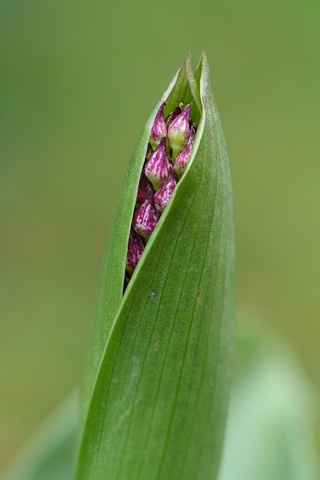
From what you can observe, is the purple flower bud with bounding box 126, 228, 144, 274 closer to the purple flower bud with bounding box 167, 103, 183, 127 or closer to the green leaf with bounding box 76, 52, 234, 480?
the green leaf with bounding box 76, 52, 234, 480

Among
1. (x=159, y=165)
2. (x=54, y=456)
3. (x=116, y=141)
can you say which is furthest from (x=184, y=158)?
(x=116, y=141)

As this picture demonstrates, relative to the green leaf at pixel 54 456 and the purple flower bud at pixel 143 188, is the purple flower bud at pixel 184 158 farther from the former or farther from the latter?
the green leaf at pixel 54 456

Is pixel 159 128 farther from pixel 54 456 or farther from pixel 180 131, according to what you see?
pixel 54 456

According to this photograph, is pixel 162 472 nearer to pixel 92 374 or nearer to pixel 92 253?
pixel 92 374

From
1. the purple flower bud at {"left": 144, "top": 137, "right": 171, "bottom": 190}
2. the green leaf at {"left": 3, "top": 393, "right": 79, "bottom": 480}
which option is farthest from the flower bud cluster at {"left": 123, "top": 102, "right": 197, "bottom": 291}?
the green leaf at {"left": 3, "top": 393, "right": 79, "bottom": 480}

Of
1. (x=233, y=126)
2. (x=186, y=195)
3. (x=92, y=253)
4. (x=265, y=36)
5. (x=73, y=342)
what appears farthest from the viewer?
(x=265, y=36)

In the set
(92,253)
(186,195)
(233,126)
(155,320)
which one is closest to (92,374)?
(155,320)

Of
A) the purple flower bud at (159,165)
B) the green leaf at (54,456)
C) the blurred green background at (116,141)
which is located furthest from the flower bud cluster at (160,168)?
the blurred green background at (116,141)
